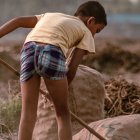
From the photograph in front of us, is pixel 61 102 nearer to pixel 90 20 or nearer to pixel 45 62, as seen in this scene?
A: pixel 45 62

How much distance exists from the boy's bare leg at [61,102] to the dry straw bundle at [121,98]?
304 centimetres

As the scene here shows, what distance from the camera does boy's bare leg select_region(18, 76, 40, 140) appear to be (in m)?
6.58

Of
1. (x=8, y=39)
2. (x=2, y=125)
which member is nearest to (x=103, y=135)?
(x=2, y=125)

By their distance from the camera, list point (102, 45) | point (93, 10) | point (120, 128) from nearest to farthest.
A: point (93, 10)
point (120, 128)
point (102, 45)

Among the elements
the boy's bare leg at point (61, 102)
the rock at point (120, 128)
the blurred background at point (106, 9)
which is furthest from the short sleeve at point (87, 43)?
the blurred background at point (106, 9)

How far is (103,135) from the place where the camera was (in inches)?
277

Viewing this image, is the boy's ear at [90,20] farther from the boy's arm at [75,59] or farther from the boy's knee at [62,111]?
the boy's knee at [62,111]

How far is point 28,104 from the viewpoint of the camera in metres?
6.61

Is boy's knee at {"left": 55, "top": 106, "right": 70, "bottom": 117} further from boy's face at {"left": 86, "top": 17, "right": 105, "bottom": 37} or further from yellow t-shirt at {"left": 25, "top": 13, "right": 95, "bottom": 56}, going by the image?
boy's face at {"left": 86, "top": 17, "right": 105, "bottom": 37}

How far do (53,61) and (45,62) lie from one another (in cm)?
7

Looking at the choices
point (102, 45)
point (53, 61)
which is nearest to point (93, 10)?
point (53, 61)

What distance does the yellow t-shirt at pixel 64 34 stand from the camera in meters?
6.59

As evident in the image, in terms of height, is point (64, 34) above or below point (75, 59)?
above

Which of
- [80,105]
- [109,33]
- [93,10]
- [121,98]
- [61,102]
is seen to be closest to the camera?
[61,102]
